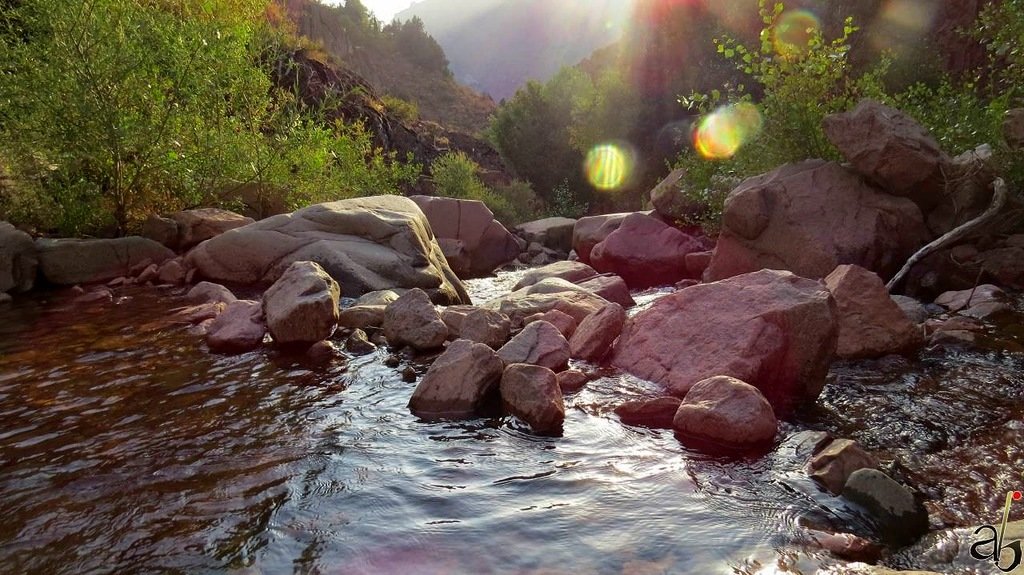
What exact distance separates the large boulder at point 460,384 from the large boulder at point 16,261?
8.11 metres

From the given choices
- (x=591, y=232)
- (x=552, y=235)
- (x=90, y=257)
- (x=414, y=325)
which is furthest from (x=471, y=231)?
(x=414, y=325)

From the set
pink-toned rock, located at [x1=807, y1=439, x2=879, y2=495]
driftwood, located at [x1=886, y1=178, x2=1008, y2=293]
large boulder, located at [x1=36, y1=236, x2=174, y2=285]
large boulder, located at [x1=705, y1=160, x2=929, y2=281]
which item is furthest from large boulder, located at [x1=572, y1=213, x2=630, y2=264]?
pink-toned rock, located at [x1=807, y1=439, x2=879, y2=495]

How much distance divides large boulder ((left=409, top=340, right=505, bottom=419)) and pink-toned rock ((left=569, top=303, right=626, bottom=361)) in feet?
4.59

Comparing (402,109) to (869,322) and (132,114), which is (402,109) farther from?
(869,322)

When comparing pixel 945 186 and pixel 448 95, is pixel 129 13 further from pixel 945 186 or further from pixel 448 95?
pixel 448 95

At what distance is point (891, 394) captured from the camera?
541 cm

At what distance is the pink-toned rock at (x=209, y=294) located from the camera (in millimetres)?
9102

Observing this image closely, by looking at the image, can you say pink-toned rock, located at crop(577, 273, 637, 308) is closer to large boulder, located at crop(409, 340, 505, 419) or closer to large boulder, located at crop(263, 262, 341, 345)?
large boulder, located at crop(263, 262, 341, 345)

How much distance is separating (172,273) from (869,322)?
385 inches

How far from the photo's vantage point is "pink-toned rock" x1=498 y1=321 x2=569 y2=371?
234 inches

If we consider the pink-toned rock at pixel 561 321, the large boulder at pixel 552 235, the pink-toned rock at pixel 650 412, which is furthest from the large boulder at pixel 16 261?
the large boulder at pixel 552 235

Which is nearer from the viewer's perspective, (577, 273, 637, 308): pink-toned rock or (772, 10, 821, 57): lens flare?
(577, 273, 637, 308): pink-toned rock

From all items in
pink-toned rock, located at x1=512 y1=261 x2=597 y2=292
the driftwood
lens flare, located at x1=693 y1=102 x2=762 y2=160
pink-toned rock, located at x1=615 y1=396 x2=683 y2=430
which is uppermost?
lens flare, located at x1=693 y1=102 x2=762 y2=160

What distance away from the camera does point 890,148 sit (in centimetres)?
924
